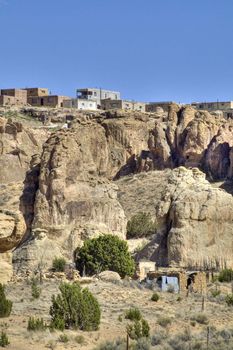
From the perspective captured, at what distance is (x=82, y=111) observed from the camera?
15825cm

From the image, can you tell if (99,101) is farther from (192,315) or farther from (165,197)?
(192,315)

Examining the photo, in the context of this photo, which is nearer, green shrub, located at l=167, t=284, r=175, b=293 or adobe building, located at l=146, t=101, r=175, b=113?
green shrub, located at l=167, t=284, r=175, b=293

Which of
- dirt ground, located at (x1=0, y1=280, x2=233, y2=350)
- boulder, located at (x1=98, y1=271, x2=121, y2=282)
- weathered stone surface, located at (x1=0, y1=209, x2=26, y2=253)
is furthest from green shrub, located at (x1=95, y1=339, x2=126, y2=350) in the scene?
boulder, located at (x1=98, y1=271, x2=121, y2=282)

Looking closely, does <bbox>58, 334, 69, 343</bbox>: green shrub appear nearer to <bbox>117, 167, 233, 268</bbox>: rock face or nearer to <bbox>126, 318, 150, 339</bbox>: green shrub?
<bbox>126, 318, 150, 339</bbox>: green shrub

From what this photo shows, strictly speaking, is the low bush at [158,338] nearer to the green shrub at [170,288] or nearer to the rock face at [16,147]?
the green shrub at [170,288]

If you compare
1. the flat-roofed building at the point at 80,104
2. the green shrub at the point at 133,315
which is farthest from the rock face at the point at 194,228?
the flat-roofed building at the point at 80,104

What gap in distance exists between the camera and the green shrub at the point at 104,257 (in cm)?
7125

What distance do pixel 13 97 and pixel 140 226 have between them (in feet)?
215

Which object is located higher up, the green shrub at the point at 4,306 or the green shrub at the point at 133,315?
the green shrub at the point at 4,306

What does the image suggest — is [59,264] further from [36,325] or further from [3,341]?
[3,341]

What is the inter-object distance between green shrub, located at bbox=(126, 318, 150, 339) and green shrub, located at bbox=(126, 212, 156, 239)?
52199 mm

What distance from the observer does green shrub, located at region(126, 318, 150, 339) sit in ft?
146

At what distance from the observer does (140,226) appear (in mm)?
101688

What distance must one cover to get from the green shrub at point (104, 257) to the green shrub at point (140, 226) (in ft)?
76.0
